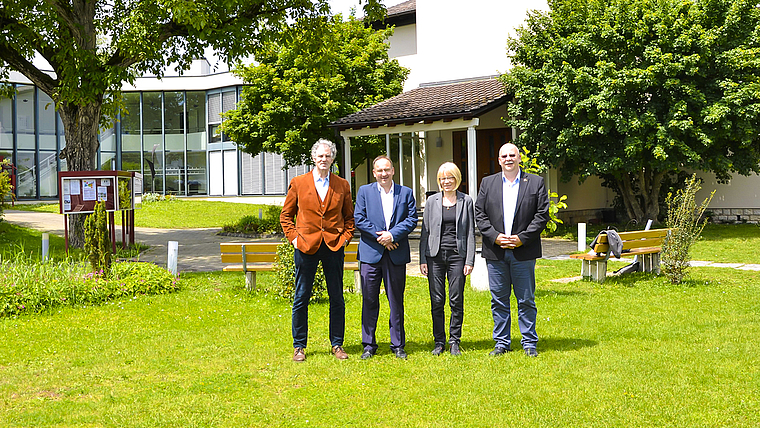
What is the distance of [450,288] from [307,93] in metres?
15.2

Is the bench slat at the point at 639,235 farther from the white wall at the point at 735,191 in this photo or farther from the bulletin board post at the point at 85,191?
the white wall at the point at 735,191

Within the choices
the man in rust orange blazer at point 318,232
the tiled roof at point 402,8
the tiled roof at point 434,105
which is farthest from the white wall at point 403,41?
the man in rust orange blazer at point 318,232

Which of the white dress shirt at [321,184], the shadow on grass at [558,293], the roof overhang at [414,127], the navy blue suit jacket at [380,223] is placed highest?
the roof overhang at [414,127]

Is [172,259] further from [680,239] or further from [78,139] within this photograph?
[680,239]

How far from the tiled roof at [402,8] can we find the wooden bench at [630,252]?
1558cm

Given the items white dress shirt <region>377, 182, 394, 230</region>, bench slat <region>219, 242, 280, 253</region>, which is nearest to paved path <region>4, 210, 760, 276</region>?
bench slat <region>219, 242, 280, 253</region>

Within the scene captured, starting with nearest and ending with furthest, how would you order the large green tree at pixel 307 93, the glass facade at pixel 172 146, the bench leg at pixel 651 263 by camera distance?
the bench leg at pixel 651 263
the large green tree at pixel 307 93
the glass facade at pixel 172 146

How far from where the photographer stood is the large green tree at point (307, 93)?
20609 millimetres

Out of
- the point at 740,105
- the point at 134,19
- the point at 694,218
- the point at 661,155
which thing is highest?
the point at 134,19

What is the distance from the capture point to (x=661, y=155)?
15.6 metres

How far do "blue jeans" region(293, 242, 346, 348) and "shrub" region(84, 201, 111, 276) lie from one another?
186 inches

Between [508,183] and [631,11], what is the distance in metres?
12.0

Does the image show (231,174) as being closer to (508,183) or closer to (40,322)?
(40,322)

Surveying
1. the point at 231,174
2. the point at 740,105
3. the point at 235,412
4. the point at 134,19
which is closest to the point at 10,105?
the point at 231,174
